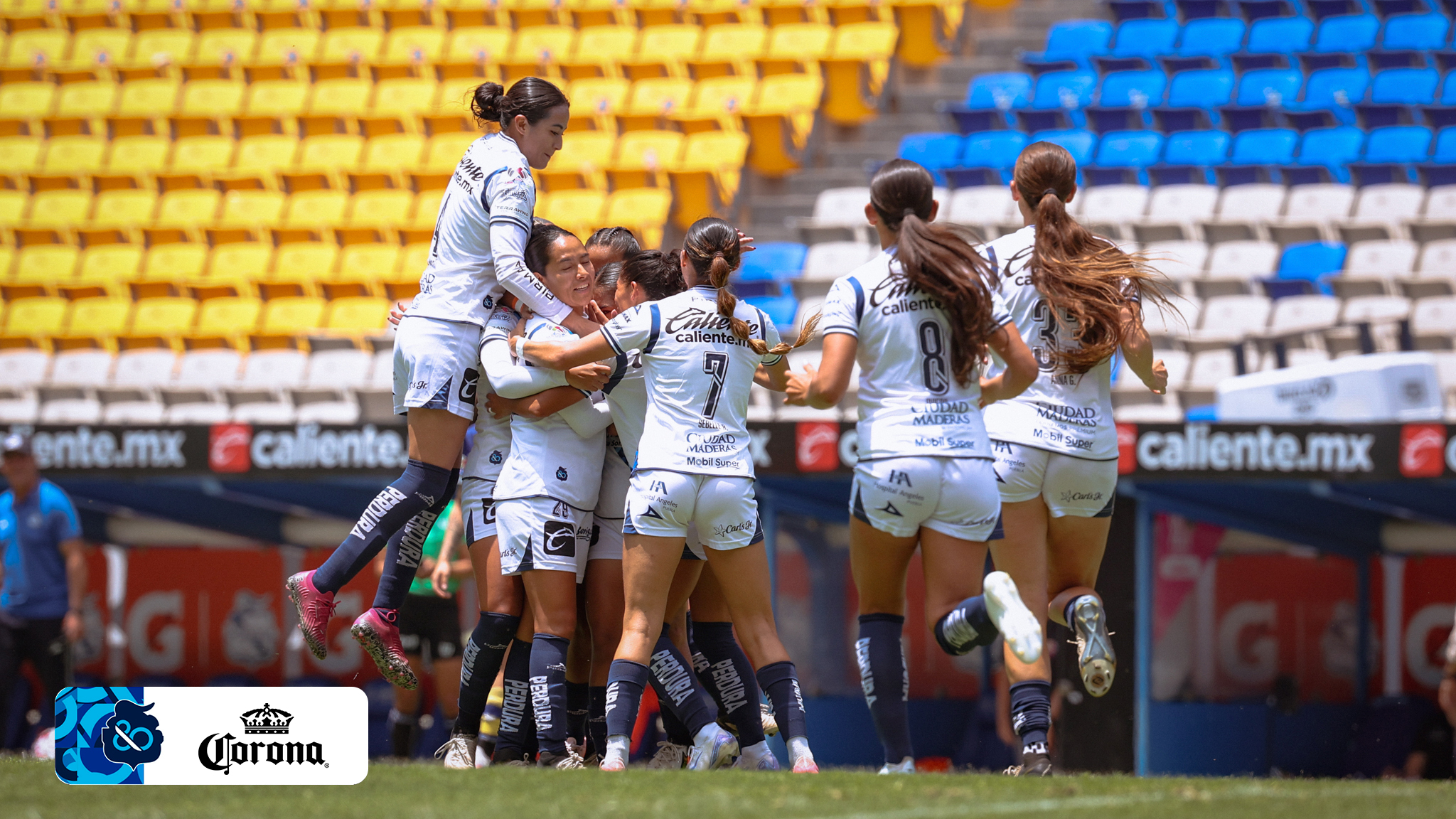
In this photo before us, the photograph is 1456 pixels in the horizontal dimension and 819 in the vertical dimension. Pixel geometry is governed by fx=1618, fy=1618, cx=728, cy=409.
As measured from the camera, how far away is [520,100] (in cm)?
533

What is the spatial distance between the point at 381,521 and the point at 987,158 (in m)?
8.90

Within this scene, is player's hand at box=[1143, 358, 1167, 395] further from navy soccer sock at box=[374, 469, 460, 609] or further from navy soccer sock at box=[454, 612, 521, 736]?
navy soccer sock at box=[374, 469, 460, 609]

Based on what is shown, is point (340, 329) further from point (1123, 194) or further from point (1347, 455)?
point (1347, 455)

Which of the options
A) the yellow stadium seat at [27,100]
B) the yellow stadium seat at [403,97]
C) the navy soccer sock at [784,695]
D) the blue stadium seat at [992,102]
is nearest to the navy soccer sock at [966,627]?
the navy soccer sock at [784,695]

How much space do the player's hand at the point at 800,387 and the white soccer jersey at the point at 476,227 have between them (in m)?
0.80

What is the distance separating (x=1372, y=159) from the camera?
12344 millimetres

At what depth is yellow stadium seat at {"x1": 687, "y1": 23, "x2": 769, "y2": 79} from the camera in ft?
47.2

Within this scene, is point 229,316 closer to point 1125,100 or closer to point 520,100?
point 1125,100

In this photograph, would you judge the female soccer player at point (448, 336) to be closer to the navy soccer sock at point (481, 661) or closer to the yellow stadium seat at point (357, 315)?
the navy soccer sock at point (481, 661)

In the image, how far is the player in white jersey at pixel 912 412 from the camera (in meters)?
4.71

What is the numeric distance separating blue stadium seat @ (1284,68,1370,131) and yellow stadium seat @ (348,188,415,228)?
23.8ft

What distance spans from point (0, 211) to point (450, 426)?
1124 cm

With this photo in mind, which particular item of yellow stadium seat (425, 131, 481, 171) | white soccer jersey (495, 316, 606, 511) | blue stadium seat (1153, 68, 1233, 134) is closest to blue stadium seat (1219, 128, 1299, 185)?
blue stadium seat (1153, 68, 1233, 134)

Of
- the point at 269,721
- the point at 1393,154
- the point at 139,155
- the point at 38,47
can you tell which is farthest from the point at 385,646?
the point at 38,47
